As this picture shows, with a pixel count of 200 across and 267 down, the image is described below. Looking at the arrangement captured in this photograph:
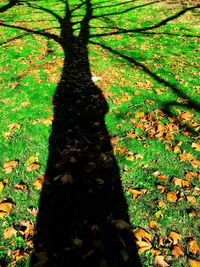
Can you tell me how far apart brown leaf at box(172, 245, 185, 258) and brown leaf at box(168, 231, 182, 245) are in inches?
2.3

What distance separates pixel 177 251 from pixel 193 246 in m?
0.22

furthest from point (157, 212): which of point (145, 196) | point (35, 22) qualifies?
point (35, 22)

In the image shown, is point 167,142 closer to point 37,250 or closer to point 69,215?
point 69,215

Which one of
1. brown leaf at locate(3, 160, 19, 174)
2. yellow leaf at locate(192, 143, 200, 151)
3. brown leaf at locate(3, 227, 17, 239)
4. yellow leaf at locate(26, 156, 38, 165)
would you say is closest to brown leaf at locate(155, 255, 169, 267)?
brown leaf at locate(3, 227, 17, 239)

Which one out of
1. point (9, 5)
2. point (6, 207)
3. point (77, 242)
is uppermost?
point (9, 5)

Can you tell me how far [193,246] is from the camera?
301 centimetres

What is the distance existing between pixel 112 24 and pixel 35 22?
4002 millimetres

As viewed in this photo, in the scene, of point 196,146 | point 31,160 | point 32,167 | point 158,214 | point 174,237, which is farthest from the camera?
point 196,146

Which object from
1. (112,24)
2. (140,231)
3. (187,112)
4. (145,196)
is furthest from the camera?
(112,24)

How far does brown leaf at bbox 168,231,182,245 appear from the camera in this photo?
3.05 m

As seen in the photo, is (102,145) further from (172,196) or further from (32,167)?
(172,196)

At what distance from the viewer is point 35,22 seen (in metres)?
12.9

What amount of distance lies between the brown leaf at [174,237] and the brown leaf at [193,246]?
12cm

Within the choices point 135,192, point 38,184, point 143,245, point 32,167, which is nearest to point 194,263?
point 143,245
